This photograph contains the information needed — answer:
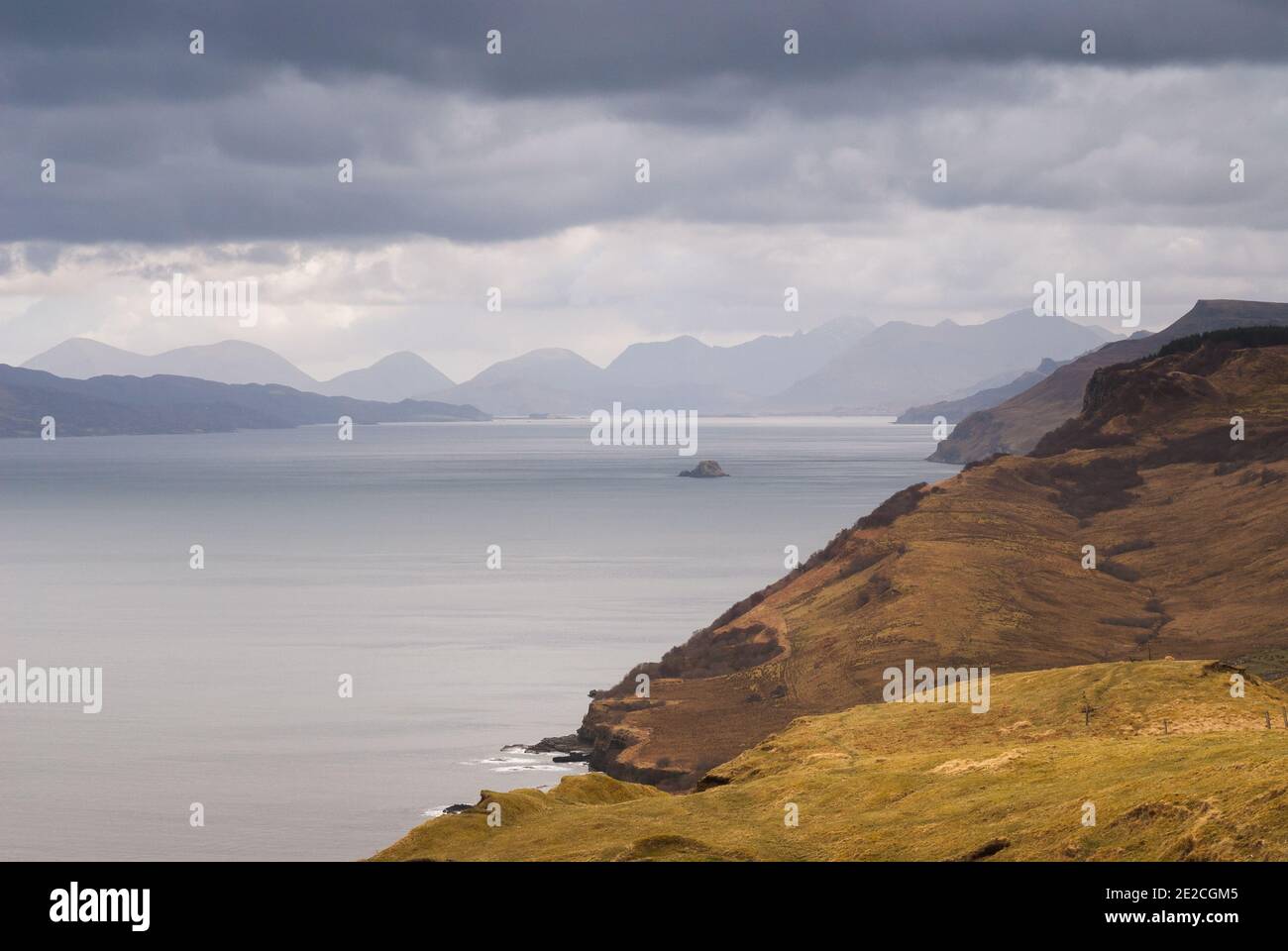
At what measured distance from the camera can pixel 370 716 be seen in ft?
486

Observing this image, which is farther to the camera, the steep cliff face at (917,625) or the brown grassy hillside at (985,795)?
the steep cliff face at (917,625)

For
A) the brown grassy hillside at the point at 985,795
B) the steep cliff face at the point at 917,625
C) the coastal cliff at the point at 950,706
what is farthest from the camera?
the steep cliff face at the point at 917,625

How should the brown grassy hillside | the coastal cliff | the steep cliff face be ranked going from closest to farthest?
the brown grassy hillside
the coastal cliff
the steep cliff face

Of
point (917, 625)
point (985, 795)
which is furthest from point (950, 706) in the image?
point (917, 625)

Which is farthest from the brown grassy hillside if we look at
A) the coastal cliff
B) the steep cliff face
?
the steep cliff face

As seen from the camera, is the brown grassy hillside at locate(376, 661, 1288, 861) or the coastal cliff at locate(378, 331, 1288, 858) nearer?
the brown grassy hillside at locate(376, 661, 1288, 861)

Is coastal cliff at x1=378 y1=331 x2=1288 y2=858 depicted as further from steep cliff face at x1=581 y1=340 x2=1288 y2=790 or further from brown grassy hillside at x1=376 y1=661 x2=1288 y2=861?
steep cliff face at x1=581 y1=340 x2=1288 y2=790

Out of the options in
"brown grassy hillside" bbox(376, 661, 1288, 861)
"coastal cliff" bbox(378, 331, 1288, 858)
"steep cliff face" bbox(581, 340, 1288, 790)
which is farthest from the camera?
"steep cliff face" bbox(581, 340, 1288, 790)

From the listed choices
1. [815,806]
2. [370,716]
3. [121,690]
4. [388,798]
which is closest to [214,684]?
[121,690]

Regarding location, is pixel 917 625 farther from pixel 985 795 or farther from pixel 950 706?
pixel 985 795

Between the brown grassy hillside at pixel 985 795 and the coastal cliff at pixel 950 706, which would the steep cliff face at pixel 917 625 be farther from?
the brown grassy hillside at pixel 985 795

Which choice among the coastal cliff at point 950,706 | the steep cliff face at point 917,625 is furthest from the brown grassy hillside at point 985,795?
the steep cliff face at point 917,625
